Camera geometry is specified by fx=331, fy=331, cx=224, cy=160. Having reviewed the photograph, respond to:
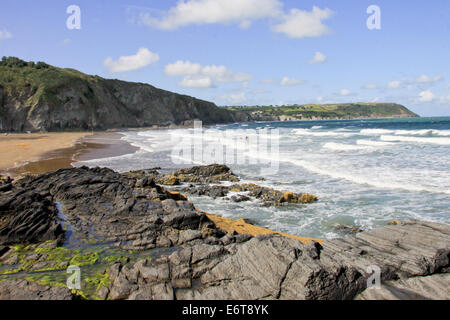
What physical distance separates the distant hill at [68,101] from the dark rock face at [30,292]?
2735 inches

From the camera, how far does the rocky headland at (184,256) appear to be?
5.91 meters

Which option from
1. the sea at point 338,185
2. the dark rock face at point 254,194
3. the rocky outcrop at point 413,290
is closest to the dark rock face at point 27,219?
the sea at point 338,185

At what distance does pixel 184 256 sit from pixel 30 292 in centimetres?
284

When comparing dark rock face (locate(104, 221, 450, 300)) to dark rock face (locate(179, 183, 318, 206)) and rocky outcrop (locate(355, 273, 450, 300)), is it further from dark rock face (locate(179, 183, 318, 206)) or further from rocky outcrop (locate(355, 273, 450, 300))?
dark rock face (locate(179, 183, 318, 206))

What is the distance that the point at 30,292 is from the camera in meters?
5.76

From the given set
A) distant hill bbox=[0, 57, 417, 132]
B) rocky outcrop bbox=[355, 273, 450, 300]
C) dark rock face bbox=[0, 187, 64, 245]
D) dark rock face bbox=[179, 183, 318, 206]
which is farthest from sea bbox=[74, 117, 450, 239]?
distant hill bbox=[0, 57, 417, 132]

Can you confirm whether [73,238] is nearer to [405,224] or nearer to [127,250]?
[127,250]

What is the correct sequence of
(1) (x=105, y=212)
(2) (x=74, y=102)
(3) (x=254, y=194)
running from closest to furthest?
1. (1) (x=105, y=212)
2. (3) (x=254, y=194)
3. (2) (x=74, y=102)

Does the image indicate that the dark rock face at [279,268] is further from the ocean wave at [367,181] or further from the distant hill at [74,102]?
the distant hill at [74,102]

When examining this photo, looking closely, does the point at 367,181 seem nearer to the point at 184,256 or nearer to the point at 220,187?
the point at 220,187

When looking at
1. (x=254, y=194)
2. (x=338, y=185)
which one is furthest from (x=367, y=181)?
(x=254, y=194)

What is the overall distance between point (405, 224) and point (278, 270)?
4198 mm

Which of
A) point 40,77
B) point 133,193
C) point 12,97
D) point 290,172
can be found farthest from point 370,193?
point 40,77

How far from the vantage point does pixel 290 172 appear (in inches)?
827
